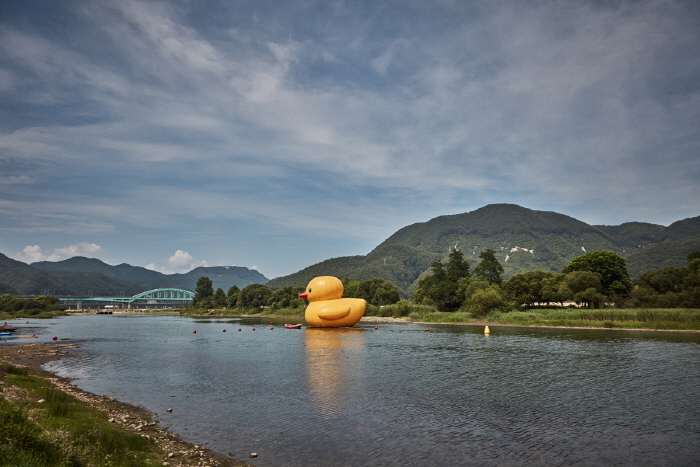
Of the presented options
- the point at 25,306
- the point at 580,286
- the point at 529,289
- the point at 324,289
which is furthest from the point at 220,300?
the point at 580,286

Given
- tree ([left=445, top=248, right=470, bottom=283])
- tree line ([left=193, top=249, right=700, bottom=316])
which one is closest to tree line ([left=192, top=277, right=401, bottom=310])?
tree line ([left=193, top=249, right=700, bottom=316])

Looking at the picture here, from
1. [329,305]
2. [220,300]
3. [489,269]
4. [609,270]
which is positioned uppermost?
[489,269]

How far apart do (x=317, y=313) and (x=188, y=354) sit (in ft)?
60.9

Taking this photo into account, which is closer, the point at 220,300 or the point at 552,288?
the point at 552,288

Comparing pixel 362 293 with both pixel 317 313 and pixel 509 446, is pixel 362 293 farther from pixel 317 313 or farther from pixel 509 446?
pixel 509 446

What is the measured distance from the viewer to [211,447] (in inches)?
491

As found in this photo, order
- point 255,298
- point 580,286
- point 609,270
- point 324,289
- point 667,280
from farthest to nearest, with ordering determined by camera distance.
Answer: point 255,298 < point 609,270 < point 580,286 < point 667,280 < point 324,289

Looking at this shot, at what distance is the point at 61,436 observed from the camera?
967 centimetres

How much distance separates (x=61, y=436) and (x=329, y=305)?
3988 centimetres

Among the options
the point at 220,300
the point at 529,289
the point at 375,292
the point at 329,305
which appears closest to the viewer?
the point at 329,305

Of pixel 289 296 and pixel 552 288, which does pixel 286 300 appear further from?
pixel 552 288

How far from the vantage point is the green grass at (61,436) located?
745 centimetres

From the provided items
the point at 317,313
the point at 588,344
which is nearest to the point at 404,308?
the point at 317,313

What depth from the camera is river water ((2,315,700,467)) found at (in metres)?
12.2
